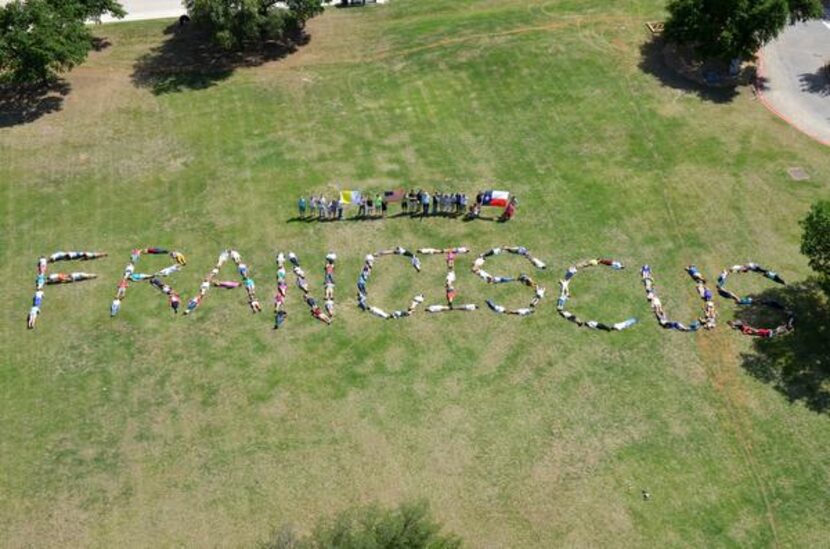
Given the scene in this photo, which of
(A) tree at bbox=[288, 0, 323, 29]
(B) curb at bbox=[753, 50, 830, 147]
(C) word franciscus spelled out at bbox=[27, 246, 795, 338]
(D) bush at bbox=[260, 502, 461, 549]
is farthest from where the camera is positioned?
(A) tree at bbox=[288, 0, 323, 29]

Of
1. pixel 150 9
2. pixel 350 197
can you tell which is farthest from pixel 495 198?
pixel 150 9

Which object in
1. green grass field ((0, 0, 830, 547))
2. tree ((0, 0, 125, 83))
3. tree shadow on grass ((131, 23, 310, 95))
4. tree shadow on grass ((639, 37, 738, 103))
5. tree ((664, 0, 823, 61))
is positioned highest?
tree ((664, 0, 823, 61))

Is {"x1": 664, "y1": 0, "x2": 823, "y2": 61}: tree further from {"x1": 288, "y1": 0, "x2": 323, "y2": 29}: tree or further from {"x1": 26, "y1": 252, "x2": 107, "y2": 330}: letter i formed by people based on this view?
{"x1": 26, "y1": 252, "x2": 107, "y2": 330}: letter i formed by people

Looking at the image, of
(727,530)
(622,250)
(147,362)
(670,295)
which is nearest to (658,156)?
(622,250)

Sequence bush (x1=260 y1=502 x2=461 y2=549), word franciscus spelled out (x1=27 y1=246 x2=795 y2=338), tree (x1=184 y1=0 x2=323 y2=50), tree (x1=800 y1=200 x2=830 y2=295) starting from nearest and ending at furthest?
bush (x1=260 y1=502 x2=461 y2=549) < tree (x1=800 y1=200 x2=830 y2=295) < word franciscus spelled out (x1=27 y1=246 x2=795 y2=338) < tree (x1=184 y1=0 x2=323 y2=50)

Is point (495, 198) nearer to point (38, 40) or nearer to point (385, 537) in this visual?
point (385, 537)

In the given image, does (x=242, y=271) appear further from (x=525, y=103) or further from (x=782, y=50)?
(x=782, y=50)

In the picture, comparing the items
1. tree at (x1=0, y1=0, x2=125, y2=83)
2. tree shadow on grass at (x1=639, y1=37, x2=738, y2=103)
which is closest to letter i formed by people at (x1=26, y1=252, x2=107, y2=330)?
tree at (x1=0, y1=0, x2=125, y2=83)
